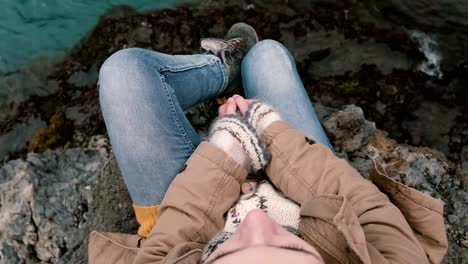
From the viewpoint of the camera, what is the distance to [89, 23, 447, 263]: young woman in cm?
204

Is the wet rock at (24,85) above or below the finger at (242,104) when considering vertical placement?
below

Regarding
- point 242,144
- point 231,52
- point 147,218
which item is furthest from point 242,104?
point 147,218

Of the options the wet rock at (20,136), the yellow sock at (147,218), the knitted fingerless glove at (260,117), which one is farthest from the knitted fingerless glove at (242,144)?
the wet rock at (20,136)

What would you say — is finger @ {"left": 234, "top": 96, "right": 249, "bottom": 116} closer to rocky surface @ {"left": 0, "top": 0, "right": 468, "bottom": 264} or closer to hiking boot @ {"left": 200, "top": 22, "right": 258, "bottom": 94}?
hiking boot @ {"left": 200, "top": 22, "right": 258, "bottom": 94}

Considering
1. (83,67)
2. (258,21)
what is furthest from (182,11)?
(83,67)

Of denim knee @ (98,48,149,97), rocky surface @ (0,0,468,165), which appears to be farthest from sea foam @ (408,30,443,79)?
denim knee @ (98,48,149,97)

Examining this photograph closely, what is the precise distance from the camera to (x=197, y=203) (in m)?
2.29

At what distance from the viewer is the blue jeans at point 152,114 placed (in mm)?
2635

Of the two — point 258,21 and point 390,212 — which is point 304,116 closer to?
point 390,212

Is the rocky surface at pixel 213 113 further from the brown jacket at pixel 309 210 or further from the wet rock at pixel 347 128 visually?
the brown jacket at pixel 309 210

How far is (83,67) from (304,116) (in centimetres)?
283

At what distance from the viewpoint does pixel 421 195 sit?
231cm

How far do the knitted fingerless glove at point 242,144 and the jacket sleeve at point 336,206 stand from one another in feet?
0.30

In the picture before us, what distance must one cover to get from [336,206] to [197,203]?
71 cm
